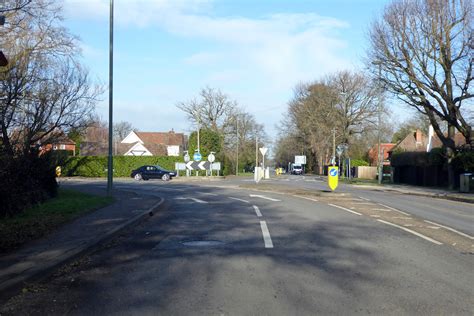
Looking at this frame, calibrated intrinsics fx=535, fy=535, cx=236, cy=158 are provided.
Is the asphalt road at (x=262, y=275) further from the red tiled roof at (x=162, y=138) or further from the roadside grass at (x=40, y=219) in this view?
the red tiled roof at (x=162, y=138)

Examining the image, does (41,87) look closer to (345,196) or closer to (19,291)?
(345,196)

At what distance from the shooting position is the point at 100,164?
5762 centimetres

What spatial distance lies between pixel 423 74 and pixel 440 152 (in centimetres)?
794

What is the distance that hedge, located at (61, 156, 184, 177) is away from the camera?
57.5 metres

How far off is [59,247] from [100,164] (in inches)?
1934

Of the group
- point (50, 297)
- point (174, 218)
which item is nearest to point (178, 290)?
point (50, 297)

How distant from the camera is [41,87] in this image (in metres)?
25.9

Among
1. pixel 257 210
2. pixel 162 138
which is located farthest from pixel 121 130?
pixel 257 210

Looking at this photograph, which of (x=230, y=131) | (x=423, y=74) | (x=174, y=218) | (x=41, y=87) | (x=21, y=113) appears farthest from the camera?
(x=230, y=131)

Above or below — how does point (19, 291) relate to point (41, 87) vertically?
below

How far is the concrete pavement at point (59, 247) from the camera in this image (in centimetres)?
738

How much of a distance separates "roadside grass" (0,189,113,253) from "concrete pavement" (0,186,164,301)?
10.9 inches

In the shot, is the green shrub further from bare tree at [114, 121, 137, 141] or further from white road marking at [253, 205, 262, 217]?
bare tree at [114, 121, 137, 141]

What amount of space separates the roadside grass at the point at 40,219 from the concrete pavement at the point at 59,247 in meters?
0.28
